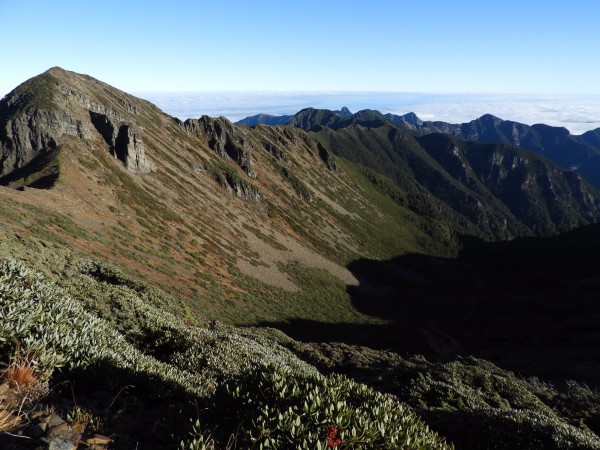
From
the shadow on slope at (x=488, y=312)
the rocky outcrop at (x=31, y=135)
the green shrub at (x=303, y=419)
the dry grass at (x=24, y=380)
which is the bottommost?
the shadow on slope at (x=488, y=312)

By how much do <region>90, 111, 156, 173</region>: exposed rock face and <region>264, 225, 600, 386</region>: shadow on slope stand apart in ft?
162

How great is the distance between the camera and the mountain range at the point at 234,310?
683cm

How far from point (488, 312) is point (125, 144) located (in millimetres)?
85904

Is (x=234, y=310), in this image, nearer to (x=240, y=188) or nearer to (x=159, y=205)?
(x=159, y=205)

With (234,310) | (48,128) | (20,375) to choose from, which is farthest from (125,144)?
(20,375)

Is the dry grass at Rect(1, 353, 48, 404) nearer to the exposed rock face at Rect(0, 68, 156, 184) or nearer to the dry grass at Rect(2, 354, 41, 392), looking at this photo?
the dry grass at Rect(2, 354, 41, 392)

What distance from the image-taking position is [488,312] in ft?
263

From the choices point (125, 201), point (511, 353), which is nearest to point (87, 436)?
point (511, 353)

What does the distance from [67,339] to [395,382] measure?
16076mm

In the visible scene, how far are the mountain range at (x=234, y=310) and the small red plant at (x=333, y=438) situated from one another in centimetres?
2

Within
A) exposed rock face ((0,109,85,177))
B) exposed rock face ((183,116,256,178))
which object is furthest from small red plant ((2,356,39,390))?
exposed rock face ((183,116,256,178))

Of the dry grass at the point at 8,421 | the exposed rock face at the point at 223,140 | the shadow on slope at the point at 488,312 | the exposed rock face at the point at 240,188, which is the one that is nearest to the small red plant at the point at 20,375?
the dry grass at the point at 8,421

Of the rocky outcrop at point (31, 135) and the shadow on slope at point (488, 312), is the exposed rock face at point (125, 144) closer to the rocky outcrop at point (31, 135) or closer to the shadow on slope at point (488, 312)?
the rocky outcrop at point (31, 135)

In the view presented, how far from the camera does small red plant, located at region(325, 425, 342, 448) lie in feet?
18.9
